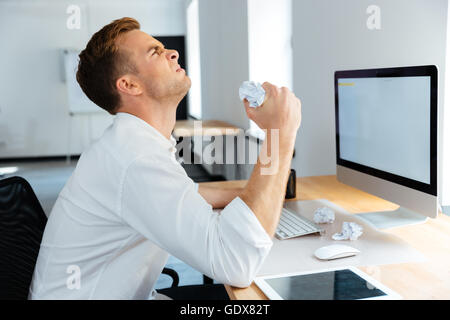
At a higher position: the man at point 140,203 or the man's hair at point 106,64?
the man's hair at point 106,64

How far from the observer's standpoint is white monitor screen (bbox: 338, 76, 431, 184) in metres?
1.38

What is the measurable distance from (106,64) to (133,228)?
44 cm

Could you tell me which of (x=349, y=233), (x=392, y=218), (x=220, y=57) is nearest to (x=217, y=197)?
(x=349, y=233)

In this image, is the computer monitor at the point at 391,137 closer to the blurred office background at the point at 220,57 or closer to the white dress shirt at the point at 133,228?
the blurred office background at the point at 220,57

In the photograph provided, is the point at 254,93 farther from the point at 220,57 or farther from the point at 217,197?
the point at 220,57

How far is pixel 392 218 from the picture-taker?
1591mm

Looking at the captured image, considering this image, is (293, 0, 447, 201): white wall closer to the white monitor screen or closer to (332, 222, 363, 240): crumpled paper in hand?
the white monitor screen

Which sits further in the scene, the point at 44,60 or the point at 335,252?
the point at 44,60

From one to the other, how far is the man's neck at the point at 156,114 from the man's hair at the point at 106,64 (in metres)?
0.05

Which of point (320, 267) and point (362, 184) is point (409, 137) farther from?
point (320, 267)

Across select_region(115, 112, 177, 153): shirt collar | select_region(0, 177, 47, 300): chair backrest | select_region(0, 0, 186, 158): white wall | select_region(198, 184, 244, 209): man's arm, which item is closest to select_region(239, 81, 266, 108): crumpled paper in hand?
select_region(115, 112, 177, 153): shirt collar

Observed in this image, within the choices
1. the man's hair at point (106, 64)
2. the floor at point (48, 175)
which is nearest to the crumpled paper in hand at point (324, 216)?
the man's hair at point (106, 64)

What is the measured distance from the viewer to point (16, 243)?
1.37 m

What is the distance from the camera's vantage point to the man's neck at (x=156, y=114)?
1.26m
